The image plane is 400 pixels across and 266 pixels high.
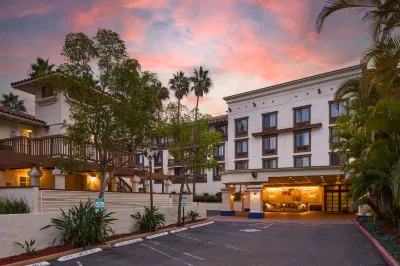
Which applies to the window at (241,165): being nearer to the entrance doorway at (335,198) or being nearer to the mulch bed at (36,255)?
the entrance doorway at (335,198)

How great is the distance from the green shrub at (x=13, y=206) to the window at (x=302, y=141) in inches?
1350

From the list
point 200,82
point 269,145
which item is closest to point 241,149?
point 269,145

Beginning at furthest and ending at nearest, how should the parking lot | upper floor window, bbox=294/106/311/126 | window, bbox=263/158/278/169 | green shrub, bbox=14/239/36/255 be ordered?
window, bbox=263/158/278/169 → upper floor window, bbox=294/106/311/126 → green shrub, bbox=14/239/36/255 → the parking lot

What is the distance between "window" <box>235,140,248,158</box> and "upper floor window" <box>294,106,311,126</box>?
7751mm

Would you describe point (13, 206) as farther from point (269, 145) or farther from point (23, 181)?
point (269, 145)

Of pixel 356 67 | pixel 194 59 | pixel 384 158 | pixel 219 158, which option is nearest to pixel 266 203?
pixel 219 158

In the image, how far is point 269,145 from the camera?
4759cm

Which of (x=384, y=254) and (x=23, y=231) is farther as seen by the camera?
(x=23, y=231)

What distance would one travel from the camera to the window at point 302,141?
4417cm

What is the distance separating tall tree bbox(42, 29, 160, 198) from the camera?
18.0m

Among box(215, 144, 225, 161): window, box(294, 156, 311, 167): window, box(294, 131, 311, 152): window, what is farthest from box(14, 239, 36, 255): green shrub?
box(215, 144, 225, 161): window

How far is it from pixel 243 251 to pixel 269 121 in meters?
33.4

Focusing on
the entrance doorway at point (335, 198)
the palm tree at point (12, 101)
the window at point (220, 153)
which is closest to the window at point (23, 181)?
the palm tree at point (12, 101)

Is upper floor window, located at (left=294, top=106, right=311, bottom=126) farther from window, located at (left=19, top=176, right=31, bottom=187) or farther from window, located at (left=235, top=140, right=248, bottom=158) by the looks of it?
window, located at (left=19, top=176, right=31, bottom=187)
